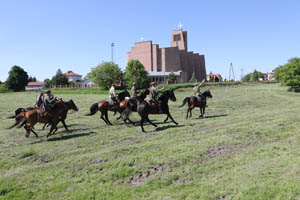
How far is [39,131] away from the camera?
12.1 m

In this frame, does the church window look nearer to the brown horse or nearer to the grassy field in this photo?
the grassy field

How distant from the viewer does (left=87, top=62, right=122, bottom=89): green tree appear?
53.1m

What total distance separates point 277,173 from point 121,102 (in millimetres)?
9418

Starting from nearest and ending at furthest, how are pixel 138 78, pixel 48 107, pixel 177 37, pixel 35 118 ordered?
pixel 35 118 < pixel 48 107 < pixel 138 78 < pixel 177 37

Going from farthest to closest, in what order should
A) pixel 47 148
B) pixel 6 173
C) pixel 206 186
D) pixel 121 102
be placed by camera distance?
pixel 121 102, pixel 47 148, pixel 6 173, pixel 206 186

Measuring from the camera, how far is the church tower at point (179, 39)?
9575 cm

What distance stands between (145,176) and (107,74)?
49.0 meters

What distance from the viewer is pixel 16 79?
75188 millimetres

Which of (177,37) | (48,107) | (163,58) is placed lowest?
(48,107)

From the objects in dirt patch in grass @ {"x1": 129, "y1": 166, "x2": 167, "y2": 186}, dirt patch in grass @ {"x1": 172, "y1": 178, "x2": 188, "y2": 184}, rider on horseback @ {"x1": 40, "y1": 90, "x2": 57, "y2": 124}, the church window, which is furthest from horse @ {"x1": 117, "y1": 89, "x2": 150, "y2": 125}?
the church window

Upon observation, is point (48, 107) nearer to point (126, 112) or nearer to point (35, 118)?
point (35, 118)

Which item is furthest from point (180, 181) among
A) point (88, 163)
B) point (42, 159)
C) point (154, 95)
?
point (154, 95)

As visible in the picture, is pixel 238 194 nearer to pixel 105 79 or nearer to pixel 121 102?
pixel 121 102

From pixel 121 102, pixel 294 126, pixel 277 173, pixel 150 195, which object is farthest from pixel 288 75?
pixel 150 195
